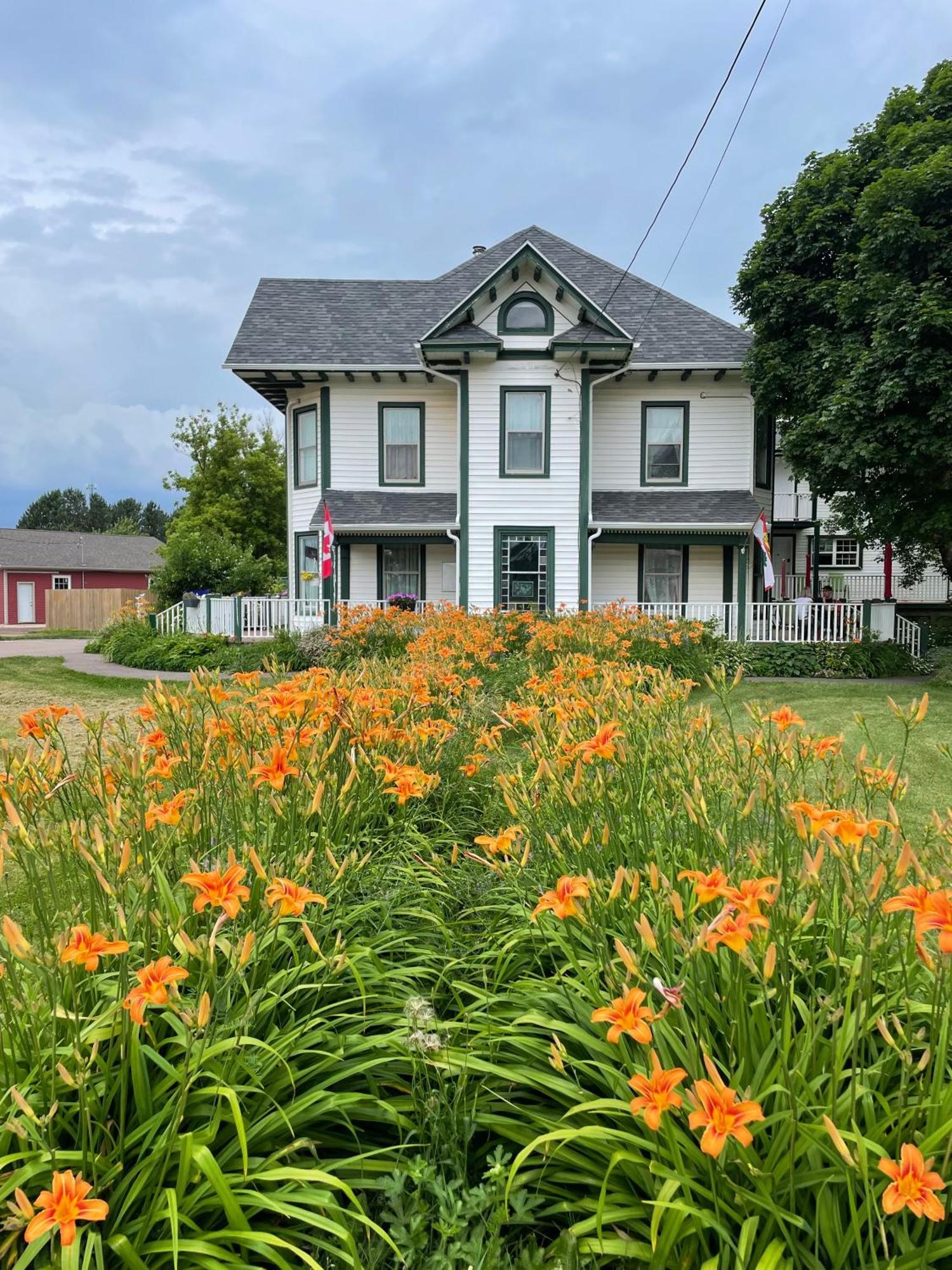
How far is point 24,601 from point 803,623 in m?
42.4

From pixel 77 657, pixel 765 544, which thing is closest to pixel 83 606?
pixel 77 657

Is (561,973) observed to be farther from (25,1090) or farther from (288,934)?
(25,1090)

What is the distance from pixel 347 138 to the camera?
46.5 ft

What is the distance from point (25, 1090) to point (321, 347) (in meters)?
17.8

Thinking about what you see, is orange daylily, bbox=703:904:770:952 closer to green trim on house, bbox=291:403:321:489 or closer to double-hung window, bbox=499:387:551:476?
double-hung window, bbox=499:387:551:476

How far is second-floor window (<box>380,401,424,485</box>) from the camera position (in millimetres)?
17812

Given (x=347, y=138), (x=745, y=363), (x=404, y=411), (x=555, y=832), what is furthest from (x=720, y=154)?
(x=555, y=832)

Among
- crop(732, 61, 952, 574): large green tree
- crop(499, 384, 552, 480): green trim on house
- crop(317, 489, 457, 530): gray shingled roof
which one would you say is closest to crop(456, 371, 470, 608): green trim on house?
crop(317, 489, 457, 530): gray shingled roof

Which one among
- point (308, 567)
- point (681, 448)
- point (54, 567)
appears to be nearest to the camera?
point (681, 448)

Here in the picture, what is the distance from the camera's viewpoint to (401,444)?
1789 centimetres

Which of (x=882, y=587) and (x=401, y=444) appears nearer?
(x=401, y=444)

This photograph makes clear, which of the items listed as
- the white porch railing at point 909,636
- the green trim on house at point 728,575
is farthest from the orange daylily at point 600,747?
the green trim on house at point 728,575

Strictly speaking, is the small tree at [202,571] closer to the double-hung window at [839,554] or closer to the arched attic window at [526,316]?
the arched attic window at [526,316]

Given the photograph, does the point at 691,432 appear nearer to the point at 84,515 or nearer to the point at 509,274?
the point at 509,274
